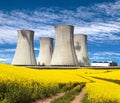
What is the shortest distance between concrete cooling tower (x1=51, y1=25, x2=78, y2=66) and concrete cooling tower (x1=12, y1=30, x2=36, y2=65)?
639 centimetres

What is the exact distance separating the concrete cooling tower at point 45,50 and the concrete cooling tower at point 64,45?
15289 millimetres


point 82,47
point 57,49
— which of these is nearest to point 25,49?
point 57,49

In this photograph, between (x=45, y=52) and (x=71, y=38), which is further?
(x=45, y=52)

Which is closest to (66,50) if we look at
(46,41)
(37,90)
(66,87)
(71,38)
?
(71,38)

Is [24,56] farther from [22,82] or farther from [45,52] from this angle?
[22,82]

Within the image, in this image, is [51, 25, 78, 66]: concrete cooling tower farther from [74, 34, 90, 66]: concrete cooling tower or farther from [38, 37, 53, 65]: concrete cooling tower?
[74, 34, 90, 66]: concrete cooling tower

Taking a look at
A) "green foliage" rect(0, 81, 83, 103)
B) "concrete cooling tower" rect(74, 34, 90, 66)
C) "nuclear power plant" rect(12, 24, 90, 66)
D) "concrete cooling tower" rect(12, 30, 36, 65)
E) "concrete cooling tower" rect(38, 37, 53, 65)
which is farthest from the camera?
"concrete cooling tower" rect(74, 34, 90, 66)

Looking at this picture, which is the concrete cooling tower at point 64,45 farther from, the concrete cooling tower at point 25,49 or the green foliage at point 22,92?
the green foliage at point 22,92

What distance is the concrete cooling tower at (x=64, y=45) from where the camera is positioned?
72.1 metres

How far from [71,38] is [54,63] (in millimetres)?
7250

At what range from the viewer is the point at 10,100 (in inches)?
512

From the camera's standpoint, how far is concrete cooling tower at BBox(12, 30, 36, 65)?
248 feet

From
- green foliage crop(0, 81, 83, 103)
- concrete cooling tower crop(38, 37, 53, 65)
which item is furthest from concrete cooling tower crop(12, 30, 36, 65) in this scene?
green foliage crop(0, 81, 83, 103)

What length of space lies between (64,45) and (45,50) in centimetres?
1924
